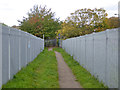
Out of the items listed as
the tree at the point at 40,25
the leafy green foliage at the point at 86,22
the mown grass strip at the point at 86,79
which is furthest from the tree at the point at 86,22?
the mown grass strip at the point at 86,79

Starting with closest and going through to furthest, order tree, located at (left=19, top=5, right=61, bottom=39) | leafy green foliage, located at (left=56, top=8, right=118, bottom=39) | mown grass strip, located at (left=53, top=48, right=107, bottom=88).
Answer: mown grass strip, located at (left=53, top=48, right=107, bottom=88), leafy green foliage, located at (left=56, top=8, right=118, bottom=39), tree, located at (left=19, top=5, right=61, bottom=39)

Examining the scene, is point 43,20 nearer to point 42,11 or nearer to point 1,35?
point 42,11

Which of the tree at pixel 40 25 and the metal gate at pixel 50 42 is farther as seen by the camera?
the metal gate at pixel 50 42

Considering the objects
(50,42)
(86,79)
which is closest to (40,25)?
(50,42)

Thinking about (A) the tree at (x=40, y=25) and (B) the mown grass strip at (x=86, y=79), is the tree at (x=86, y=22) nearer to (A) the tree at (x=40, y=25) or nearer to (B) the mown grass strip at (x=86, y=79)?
Answer: (A) the tree at (x=40, y=25)

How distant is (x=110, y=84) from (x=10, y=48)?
12.1 ft

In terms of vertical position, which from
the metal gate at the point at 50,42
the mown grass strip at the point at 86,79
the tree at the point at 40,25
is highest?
the tree at the point at 40,25

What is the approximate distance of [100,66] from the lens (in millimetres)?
7297

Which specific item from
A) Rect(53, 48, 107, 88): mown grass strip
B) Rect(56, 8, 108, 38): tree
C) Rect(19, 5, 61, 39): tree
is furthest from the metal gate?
Rect(53, 48, 107, 88): mown grass strip

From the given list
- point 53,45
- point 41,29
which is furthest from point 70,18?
point 53,45

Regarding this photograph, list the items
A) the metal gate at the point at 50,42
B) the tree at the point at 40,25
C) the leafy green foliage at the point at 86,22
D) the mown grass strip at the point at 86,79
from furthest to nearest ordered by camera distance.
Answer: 1. the metal gate at the point at 50,42
2. the tree at the point at 40,25
3. the leafy green foliage at the point at 86,22
4. the mown grass strip at the point at 86,79

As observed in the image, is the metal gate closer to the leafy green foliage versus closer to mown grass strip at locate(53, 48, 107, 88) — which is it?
the leafy green foliage

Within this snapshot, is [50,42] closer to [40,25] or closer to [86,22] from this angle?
[40,25]

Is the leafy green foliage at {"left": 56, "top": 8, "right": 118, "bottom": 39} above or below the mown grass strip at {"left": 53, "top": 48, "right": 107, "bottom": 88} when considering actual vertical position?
above
